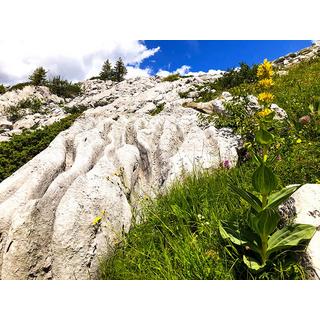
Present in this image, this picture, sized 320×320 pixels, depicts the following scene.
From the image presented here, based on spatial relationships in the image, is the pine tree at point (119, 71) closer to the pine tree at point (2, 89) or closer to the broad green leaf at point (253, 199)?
the pine tree at point (2, 89)

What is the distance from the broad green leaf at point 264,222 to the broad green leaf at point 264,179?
0.84 ft

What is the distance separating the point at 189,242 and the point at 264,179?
4.90 feet

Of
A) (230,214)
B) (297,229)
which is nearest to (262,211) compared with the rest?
(297,229)

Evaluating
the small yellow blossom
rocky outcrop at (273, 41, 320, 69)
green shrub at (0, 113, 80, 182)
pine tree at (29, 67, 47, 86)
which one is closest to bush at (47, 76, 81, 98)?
pine tree at (29, 67, 47, 86)

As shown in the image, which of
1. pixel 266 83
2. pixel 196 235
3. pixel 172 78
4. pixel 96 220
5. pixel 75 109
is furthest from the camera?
pixel 172 78

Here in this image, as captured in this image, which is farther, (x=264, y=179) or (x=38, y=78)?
(x=38, y=78)

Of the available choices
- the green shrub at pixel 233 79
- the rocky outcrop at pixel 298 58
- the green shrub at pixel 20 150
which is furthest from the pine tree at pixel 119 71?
the green shrub at pixel 20 150

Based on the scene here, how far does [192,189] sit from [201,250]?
1.77 meters

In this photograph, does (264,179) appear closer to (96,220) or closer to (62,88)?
(96,220)

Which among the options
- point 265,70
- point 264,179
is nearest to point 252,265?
point 264,179

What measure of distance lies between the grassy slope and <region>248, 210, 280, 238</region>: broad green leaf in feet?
1.52

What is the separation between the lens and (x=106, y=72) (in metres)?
64.0

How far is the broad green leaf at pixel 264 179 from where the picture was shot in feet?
11.0

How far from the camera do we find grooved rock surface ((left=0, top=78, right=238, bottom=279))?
5746mm
